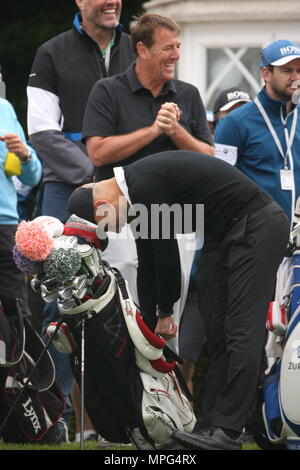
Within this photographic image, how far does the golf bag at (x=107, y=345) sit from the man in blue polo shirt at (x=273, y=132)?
4.54 feet

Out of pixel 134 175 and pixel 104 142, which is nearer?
pixel 134 175

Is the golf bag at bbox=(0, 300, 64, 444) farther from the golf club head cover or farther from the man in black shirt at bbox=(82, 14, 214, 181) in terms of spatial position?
the man in black shirt at bbox=(82, 14, 214, 181)

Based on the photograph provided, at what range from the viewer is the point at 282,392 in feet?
22.0

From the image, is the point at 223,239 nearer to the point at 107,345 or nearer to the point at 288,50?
the point at 107,345

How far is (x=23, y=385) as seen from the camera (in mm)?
7176

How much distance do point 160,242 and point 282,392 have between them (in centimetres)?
96

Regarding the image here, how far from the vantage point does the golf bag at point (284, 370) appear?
21.8 feet

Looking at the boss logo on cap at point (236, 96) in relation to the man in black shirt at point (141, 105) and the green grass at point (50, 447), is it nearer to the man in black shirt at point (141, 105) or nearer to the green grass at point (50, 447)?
the man in black shirt at point (141, 105)

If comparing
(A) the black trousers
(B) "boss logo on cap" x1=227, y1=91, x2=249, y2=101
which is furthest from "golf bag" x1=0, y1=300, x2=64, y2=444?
(B) "boss logo on cap" x1=227, y1=91, x2=249, y2=101

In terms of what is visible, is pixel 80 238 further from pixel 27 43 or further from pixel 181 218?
pixel 27 43

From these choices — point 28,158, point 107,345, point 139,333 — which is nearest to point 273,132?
point 28,158

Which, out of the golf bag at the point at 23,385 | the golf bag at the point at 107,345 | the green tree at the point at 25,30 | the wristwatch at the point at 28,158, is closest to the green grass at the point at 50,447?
the golf bag at the point at 23,385
